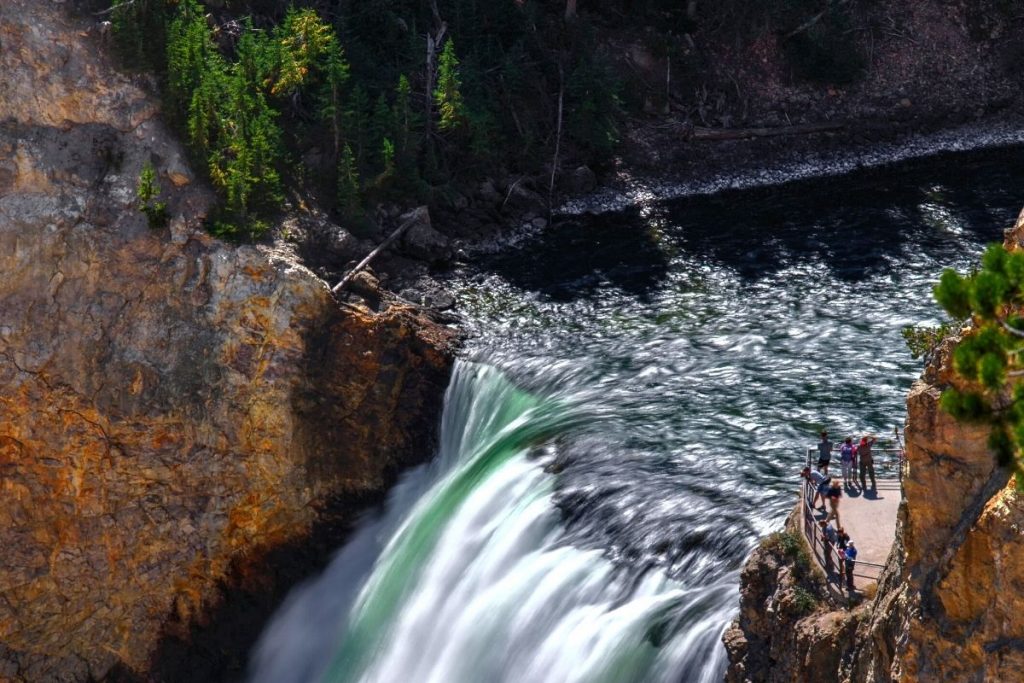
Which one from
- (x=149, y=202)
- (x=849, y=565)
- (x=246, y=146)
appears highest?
(x=246, y=146)

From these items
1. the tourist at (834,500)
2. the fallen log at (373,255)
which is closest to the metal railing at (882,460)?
the tourist at (834,500)

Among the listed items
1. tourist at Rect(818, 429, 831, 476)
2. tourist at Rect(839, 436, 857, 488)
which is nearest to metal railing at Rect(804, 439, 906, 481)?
tourist at Rect(818, 429, 831, 476)

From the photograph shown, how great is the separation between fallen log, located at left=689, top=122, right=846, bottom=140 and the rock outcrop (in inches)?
844

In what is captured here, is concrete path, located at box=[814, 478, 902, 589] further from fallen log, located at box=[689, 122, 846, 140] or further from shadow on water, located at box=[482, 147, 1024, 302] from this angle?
fallen log, located at box=[689, 122, 846, 140]

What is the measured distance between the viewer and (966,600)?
57.2 feet

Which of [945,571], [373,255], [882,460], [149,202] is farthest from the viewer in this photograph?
[373,255]

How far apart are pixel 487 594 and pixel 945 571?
13265 millimetres

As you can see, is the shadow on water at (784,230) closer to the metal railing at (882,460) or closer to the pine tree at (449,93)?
the pine tree at (449,93)

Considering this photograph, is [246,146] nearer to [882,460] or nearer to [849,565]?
[882,460]

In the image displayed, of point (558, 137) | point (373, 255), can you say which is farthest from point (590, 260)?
point (558, 137)

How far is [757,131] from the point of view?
52906mm

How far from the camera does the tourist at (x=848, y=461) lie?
25.7 metres

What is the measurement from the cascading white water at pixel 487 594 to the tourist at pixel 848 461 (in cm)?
310

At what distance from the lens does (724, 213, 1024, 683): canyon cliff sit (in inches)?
657
